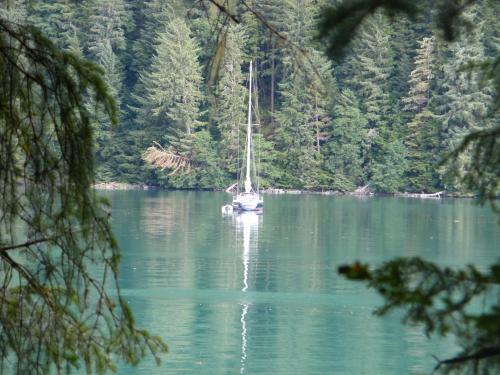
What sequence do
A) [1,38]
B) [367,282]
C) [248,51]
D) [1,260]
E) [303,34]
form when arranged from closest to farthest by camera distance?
[367,282] → [1,38] → [1,260] → [303,34] → [248,51]

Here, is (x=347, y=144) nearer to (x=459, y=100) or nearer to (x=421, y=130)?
(x=421, y=130)

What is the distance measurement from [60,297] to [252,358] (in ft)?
33.2

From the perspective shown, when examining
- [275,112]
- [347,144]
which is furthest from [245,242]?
[347,144]

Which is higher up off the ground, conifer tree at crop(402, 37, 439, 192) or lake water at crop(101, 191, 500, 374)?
conifer tree at crop(402, 37, 439, 192)

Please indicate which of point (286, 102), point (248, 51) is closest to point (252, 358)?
point (248, 51)

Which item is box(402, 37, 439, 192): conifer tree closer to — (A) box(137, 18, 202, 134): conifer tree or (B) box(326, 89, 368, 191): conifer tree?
(B) box(326, 89, 368, 191): conifer tree

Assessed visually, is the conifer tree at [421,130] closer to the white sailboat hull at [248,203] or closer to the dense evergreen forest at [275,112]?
the dense evergreen forest at [275,112]

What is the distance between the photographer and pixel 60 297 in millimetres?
4496

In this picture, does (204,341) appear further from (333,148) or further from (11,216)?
(333,148)

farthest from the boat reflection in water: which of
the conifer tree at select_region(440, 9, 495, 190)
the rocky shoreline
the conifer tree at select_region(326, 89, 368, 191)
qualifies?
Answer: the rocky shoreline

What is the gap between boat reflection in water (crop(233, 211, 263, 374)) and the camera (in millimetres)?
15870

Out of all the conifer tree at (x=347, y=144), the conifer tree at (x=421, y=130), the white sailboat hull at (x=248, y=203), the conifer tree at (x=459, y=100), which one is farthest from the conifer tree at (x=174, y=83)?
the conifer tree at (x=459, y=100)

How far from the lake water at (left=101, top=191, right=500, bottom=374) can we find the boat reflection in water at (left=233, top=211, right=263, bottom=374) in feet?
0.08

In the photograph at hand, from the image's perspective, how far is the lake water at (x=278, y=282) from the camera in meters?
14.6
